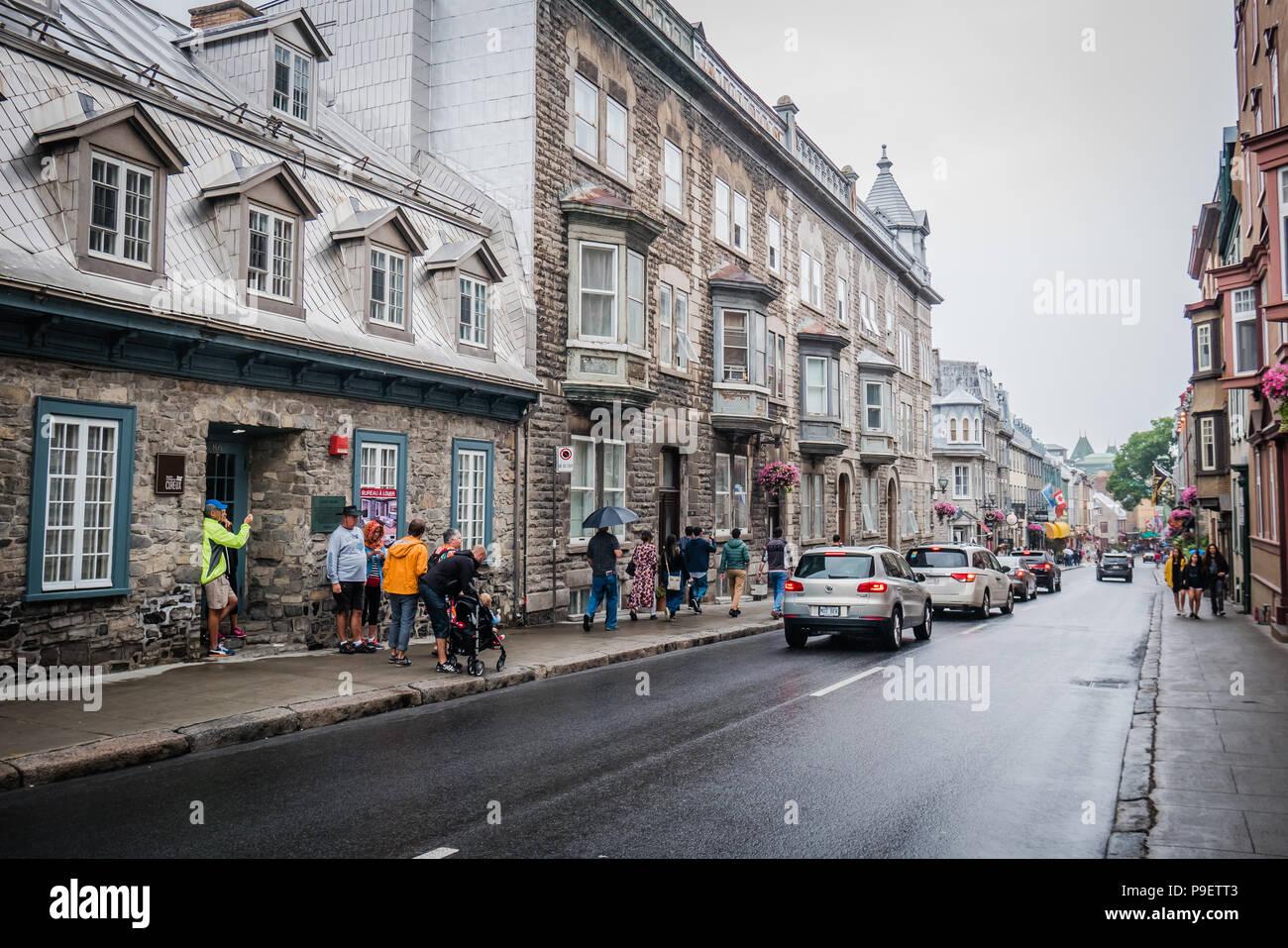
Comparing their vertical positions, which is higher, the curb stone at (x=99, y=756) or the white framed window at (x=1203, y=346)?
the white framed window at (x=1203, y=346)

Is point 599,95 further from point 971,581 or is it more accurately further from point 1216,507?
point 1216,507

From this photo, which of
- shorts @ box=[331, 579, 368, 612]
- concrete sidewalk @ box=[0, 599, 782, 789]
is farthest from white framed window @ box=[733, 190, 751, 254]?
shorts @ box=[331, 579, 368, 612]

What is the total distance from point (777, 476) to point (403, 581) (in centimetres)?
1592

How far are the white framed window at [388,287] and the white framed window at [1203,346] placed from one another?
26305mm

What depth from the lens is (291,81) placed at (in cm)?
1631

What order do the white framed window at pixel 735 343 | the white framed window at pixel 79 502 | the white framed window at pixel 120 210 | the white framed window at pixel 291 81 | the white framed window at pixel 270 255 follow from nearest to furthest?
the white framed window at pixel 79 502
the white framed window at pixel 120 210
the white framed window at pixel 270 255
the white framed window at pixel 291 81
the white framed window at pixel 735 343

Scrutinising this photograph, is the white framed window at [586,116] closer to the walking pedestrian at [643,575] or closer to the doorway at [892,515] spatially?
the walking pedestrian at [643,575]

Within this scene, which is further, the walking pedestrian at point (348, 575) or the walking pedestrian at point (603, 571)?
the walking pedestrian at point (603, 571)

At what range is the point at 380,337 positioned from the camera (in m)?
14.6

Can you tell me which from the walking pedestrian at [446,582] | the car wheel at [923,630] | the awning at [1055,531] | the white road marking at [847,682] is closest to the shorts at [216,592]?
the walking pedestrian at [446,582]

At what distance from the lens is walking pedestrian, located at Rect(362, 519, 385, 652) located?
1336 cm

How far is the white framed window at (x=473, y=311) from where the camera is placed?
1662 centimetres

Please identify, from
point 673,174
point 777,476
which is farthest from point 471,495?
point 777,476
